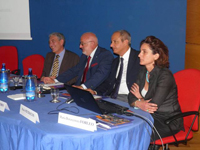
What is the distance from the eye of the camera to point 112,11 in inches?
193

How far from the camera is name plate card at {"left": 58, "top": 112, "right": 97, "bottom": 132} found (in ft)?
6.70

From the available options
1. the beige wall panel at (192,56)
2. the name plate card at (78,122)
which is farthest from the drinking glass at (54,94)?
the beige wall panel at (192,56)

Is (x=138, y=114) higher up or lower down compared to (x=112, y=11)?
lower down

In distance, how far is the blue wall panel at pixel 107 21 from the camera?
4.53 meters

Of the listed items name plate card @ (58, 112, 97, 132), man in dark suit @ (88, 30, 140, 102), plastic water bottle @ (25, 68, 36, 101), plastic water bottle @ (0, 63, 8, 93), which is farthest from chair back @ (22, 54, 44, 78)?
name plate card @ (58, 112, 97, 132)

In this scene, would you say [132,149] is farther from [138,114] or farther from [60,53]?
[60,53]

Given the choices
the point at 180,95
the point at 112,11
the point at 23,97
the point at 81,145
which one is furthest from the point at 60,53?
the point at 81,145

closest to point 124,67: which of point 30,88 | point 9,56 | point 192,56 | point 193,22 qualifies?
point 192,56

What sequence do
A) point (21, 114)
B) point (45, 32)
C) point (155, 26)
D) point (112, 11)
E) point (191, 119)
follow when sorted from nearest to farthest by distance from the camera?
Result: point (21, 114), point (191, 119), point (155, 26), point (112, 11), point (45, 32)

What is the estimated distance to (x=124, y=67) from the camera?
12.3ft

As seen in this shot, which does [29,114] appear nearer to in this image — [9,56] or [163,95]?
[163,95]

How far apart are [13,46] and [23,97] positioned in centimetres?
311

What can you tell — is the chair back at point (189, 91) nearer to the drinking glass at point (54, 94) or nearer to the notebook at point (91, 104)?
the notebook at point (91, 104)

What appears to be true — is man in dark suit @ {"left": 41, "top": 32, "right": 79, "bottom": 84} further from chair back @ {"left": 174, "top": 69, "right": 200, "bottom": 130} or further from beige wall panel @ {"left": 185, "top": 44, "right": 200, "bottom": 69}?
chair back @ {"left": 174, "top": 69, "right": 200, "bottom": 130}
